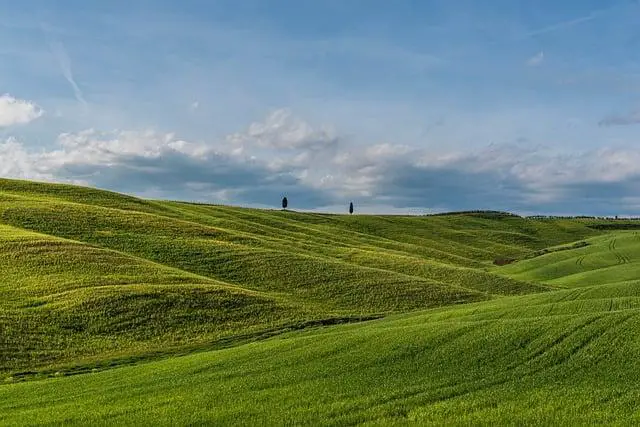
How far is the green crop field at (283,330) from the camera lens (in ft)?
61.0

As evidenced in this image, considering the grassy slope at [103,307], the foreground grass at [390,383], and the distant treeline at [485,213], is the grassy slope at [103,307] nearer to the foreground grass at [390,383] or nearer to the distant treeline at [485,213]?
the foreground grass at [390,383]

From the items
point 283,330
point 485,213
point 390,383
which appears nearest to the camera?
point 390,383

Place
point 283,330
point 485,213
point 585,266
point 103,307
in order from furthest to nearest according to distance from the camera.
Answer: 1. point 485,213
2. point 585,266
3. point 103,307
4. point 283,330

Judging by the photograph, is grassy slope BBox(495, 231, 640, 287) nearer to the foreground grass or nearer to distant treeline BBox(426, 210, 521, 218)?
the foreground grass

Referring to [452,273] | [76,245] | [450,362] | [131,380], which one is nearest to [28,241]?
[76,245]

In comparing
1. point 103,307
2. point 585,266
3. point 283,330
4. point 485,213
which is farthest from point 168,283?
point 485,213

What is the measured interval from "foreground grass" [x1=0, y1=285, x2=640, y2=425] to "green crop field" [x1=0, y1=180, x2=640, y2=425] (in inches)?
3.4

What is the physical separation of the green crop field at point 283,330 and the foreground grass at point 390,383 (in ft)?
0.28

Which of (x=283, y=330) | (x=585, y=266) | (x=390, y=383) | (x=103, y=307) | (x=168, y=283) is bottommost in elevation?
(x=283, y=330)

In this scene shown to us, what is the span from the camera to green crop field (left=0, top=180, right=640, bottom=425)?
18.6m

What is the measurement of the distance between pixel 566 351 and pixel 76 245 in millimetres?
44233

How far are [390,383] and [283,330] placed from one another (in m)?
19.5

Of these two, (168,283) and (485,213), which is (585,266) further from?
(485,213)

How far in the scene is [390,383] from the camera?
20.7m
